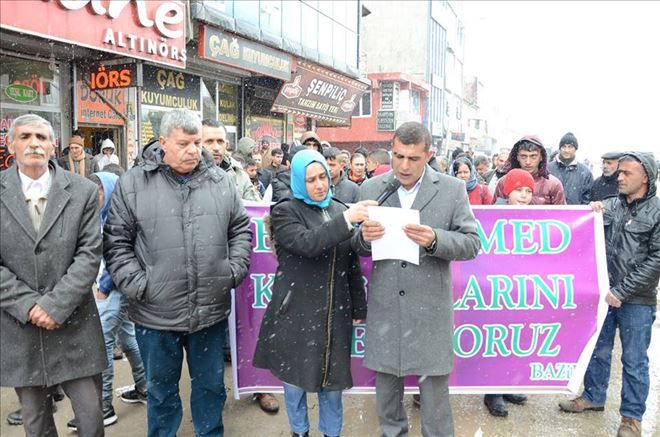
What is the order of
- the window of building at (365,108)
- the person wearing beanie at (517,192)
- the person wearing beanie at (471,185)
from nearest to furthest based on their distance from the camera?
the person wearing beanie at (517,192)
the person wearing beanie at (471,185)
the window of building at (365,108)

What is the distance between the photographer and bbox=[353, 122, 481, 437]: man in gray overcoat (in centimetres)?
273

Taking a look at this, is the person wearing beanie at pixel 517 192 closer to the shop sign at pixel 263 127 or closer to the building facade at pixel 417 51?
the shop sign at pixel 263 127

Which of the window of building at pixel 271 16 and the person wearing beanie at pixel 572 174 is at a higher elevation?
the window of building at pixel 271 16

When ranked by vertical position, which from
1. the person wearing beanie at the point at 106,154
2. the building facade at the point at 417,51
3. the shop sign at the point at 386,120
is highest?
the building facade at the point at 417,51

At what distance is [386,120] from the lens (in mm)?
29984

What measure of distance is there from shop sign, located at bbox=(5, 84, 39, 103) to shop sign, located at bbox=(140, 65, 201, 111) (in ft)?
7.06

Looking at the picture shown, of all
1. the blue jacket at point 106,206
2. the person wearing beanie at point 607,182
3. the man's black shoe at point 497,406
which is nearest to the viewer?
the blue jacket at point 106,206

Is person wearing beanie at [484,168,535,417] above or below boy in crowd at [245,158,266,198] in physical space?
below

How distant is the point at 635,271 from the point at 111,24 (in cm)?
759

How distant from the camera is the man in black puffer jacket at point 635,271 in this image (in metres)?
3.29

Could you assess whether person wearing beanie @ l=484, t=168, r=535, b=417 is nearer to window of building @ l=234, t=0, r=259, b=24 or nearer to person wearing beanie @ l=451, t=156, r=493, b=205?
person wearing beanie @ l=451, t=156, r=493, b=205

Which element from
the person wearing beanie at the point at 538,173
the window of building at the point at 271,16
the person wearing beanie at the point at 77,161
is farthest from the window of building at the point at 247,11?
the person wearing beanie at the point at 538,173

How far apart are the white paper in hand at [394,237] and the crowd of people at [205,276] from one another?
0.05 meters

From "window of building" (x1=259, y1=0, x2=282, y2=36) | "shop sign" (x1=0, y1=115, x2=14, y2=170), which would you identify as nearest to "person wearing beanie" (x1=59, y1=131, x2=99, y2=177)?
"shop sign" (x1=0, y1=115, x2=14, y2=170)
